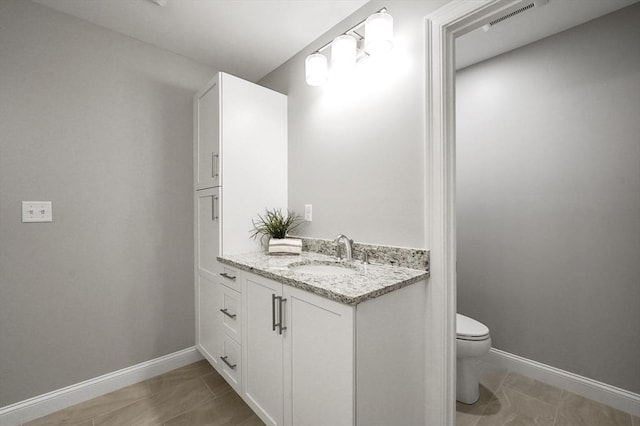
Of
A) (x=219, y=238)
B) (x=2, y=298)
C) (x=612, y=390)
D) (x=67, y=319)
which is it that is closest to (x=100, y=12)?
(x=219, y=238)

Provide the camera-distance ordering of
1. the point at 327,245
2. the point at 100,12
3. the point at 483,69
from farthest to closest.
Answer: the point at 483,69, the point at 327,245, the point at 100,12

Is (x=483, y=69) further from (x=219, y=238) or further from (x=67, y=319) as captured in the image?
(x=67, y=319)

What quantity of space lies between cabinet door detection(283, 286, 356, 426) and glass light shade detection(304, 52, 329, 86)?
1256 millimetres

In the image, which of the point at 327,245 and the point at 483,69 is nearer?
the point at 327,245

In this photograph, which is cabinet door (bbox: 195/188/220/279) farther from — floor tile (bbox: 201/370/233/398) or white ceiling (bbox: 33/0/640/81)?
white ceiling (bbox: 33/0/640/81)

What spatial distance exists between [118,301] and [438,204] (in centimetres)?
212

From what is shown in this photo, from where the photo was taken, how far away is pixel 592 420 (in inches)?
59.8

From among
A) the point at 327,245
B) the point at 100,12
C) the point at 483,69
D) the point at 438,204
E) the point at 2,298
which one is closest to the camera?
the point at 438,204

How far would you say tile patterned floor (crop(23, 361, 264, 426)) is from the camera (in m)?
1.57

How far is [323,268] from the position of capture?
1.60 m

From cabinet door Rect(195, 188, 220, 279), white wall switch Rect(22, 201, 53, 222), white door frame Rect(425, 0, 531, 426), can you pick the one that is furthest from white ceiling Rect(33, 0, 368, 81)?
white wall switch Rect(22, 201, 53, 222)

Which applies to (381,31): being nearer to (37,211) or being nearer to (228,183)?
(228,183)

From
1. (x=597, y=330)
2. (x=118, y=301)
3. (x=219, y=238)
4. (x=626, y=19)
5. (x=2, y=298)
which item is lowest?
(x=597, y=330)

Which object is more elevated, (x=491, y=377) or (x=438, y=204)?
(x=438, y=204)
